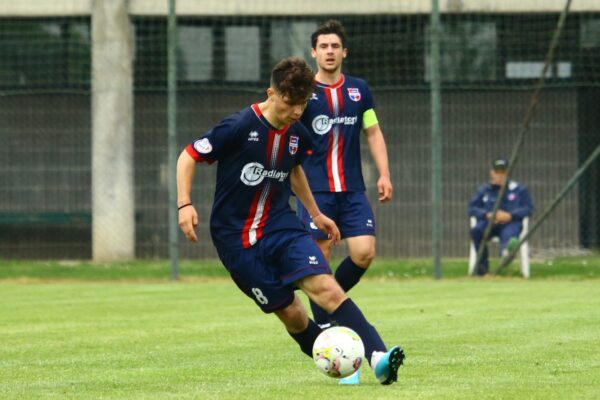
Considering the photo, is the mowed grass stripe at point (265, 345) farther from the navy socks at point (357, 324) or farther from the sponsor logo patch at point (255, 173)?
the sponsor logo patch at point (255, 173)

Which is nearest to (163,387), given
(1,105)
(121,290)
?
(121,290)

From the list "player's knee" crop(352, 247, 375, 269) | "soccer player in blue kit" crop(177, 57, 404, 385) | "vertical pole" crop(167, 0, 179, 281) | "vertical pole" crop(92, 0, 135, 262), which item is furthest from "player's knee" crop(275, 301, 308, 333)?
"vertical pole" crop(92, 0, 135, 262)

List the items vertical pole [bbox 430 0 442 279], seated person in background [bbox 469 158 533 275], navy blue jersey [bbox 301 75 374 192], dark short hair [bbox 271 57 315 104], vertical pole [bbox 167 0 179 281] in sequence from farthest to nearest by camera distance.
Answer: seated person in background [bbox 469 158 533 275]
vertical pole [bbox 167 0 179 281]
vertical pole [bbox 430 0 442 279]
navy blue jersey [bbox 301 75 374 192]
dark short hair [bbox 271 57 315 104]

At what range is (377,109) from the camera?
73.0 feet

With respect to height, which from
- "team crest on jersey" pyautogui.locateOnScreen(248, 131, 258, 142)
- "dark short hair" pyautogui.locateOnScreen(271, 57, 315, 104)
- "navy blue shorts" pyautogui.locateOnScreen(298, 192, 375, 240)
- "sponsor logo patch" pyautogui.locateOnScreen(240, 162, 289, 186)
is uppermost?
"dark short hair" pyautogui.locateOnScreen(271, 57, 315, 104)

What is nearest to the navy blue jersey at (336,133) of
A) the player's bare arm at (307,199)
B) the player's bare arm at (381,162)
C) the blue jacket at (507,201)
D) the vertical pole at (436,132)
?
the player's bare arm at (381,162)

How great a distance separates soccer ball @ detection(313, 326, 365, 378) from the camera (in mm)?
7250

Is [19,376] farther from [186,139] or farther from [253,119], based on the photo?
[186,139]

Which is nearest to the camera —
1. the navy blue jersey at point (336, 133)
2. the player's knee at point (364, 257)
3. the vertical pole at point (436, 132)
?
the player's knee at point (364, 257)

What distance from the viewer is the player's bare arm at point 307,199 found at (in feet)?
26.2

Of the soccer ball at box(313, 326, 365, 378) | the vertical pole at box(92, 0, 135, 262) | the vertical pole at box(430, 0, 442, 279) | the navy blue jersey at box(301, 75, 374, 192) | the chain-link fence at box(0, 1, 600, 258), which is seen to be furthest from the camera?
the chain-link fence at box(0, 1, 600, 258)

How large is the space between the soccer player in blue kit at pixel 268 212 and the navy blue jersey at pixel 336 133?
1647 mm

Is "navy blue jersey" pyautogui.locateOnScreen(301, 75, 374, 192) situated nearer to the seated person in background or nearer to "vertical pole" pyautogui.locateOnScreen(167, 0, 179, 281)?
"vertical pole" pyautogui.locateOnScreen(167, 0, 179, 281)

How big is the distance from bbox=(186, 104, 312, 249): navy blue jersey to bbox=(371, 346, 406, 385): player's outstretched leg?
910 mm
